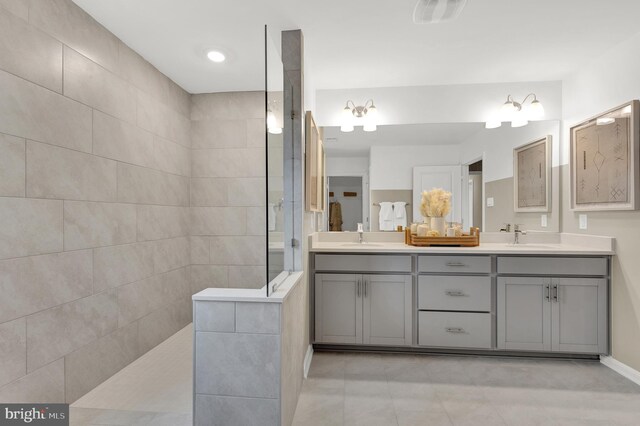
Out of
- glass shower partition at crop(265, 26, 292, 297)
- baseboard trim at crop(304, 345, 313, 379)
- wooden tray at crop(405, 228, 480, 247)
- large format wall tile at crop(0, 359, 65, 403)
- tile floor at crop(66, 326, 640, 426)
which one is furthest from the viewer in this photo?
wooden tray at crop(405, 228, 480, 247)

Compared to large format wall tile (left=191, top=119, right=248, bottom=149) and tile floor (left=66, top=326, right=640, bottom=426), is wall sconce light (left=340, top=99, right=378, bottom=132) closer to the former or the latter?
large format wall tile (left=191, top=119, right=248, bottom=149)

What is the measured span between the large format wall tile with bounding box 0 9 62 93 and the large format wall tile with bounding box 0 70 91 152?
5 centimetres

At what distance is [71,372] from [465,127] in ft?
11.3

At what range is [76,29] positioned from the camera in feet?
6.31

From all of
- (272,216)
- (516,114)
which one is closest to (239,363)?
(272,216)

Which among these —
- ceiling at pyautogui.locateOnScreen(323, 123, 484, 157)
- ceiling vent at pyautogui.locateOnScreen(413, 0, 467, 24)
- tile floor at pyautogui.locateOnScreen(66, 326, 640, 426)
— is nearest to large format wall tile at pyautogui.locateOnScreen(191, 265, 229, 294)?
tile floor at pyautogui.locateOnScreen(66, 326, 640, 426)

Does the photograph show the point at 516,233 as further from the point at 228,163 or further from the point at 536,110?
the point at 228,163

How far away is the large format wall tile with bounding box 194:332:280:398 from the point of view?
1454 millimetres

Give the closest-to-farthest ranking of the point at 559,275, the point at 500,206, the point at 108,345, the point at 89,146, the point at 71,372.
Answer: the point at 71,372, the point at 89,146, the point at 108,345, the point at 559,275, the point at 500,206

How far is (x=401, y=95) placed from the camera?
10.1 feet

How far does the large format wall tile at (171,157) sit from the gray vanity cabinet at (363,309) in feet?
5.28

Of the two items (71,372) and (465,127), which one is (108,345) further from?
(465,127)

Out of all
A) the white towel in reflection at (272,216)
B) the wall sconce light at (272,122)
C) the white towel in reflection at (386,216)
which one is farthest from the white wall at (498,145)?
the white towel in reflection at (272,216)

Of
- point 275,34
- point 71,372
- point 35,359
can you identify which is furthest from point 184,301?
point 275,34
